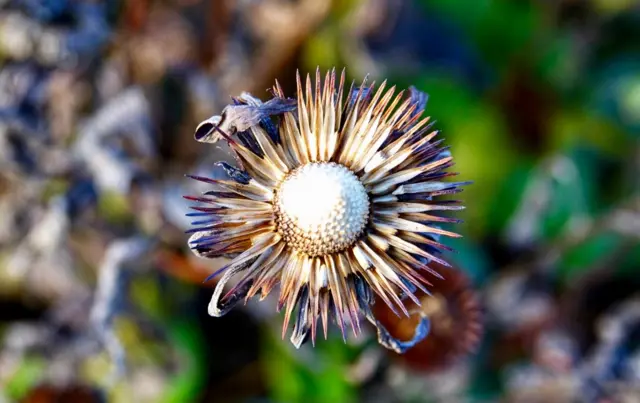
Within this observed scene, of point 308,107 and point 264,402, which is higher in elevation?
point 308,107

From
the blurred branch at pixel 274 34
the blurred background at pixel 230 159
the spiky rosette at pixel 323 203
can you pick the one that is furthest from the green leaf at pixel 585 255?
the spiky rosette at pixel 323 203

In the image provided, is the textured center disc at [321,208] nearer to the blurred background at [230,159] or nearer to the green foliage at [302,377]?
the blurred background at [230,159]

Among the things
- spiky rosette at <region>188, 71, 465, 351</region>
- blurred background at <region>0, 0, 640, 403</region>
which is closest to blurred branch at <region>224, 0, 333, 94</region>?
blurred background at <region>0, 0, 640, 403</region>

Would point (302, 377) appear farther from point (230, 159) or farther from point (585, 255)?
point (585, 255)

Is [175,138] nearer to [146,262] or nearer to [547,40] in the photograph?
[146,262]

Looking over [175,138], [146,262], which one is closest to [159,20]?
[175,138]

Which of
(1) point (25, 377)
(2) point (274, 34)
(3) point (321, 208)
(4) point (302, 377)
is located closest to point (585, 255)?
(4) point (302, 377)
